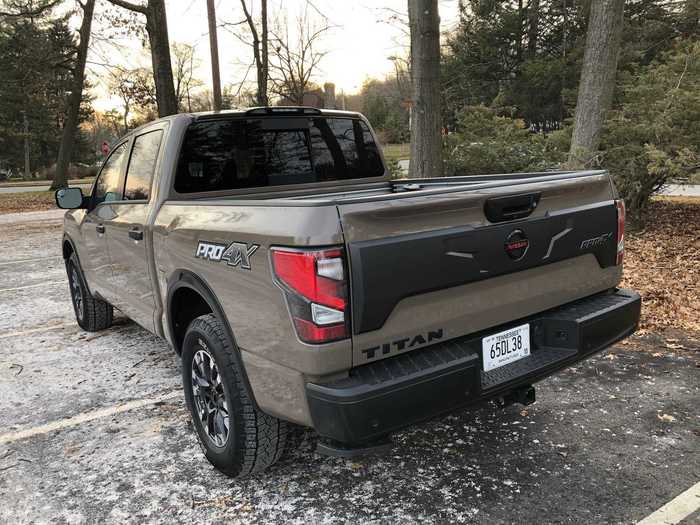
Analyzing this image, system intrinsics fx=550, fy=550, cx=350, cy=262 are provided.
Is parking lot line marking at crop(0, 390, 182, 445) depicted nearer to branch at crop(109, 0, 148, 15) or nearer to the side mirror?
the side mirror

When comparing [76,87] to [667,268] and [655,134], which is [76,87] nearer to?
[655,134]

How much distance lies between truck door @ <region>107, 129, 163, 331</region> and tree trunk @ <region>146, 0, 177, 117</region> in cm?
1103

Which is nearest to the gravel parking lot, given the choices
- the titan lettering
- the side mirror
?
the titan lettering

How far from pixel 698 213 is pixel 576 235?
30.5 feet

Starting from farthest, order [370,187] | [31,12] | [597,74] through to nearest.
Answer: [31,12], [597,74], [370,187]

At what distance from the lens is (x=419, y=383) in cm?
216

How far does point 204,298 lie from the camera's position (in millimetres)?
2781

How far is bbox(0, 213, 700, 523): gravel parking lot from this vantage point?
258 cm

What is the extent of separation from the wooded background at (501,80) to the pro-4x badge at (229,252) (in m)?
6.54

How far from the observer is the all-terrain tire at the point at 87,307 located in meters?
5.38

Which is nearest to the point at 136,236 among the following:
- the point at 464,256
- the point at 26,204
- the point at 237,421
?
the point at 237,421

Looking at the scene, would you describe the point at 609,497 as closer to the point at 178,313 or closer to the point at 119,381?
the point at 178,313

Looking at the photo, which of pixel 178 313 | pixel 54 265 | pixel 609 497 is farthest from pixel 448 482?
pixel 54 265

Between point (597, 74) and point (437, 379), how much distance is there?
8.41m
